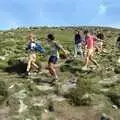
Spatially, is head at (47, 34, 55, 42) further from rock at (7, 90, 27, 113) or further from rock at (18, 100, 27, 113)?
rock at (18, 100, 27, 113)

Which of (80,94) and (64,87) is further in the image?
(64,87)

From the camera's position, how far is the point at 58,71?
2961 cm

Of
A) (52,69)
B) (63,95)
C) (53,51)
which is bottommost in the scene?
(63,95)

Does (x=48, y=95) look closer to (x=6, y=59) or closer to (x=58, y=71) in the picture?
(x=58, y=71)

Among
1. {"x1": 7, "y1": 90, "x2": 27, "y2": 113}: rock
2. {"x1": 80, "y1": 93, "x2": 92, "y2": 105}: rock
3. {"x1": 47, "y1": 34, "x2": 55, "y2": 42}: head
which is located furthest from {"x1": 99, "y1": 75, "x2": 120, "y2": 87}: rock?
{"x1": 7, "y1": 90, "x2": 27, "y2": 113}: rock

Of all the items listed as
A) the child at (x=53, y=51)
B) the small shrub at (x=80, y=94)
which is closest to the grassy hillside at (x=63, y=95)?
the small shrub at (x=80, y=94)

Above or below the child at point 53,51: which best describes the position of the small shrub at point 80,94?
below

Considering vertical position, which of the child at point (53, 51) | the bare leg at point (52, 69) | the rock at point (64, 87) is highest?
the child at point (53, 51)

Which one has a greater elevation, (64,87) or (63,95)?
(64,87)

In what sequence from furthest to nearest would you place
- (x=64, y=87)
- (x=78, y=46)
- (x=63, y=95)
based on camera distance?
(x=78, y=46) < (x=64, y=87) < (x=63, y=95)

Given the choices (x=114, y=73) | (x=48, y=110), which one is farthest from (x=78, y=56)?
(x=48, y=110)

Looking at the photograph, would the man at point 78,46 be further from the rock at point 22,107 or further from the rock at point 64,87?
the rock at point 22,107

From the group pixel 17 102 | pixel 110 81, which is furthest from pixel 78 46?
pixel 17 102

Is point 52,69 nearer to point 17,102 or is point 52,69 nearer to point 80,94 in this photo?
point 80,94
